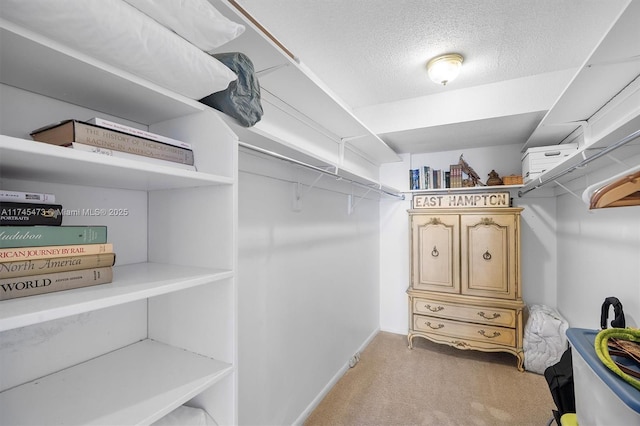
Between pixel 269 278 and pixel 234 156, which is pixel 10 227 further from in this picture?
pixel 269 278

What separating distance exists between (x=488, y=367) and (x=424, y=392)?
789mm

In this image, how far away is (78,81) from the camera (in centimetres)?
66

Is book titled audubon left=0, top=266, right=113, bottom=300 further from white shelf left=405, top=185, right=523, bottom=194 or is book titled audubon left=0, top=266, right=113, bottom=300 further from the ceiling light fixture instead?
white shelf left=405, top=185, right=523, bottom=194

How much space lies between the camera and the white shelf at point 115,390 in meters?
0.61

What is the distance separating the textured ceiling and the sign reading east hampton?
1.96 feet

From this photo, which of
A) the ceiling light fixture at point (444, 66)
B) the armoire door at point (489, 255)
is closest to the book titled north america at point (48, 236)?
the ceiling light fixture at point (444, 66)

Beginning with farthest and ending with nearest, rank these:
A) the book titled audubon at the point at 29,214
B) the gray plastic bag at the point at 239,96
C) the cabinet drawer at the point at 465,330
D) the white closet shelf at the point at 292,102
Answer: the cabinet drawer at the point at 465,330, the white closet shelf at the point at 292,102, the gray plastic bag at the point at 239,96, the book titled audubon at the point at 29,214

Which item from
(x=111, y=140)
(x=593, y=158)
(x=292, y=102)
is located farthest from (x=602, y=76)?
(x=111, y=140)

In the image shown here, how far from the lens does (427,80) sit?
220cm

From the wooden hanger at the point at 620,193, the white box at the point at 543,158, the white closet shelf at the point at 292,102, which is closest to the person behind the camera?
the wooden hanger at the point at 620,193

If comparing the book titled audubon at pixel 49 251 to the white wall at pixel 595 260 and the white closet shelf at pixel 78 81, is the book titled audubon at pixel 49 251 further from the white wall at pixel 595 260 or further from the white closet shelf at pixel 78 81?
the white wall at pixel 595 260

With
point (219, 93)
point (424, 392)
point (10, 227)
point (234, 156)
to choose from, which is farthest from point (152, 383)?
point (424, 392)

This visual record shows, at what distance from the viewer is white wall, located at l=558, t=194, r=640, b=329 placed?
1506mm

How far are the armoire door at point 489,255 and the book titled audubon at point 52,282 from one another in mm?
2759
